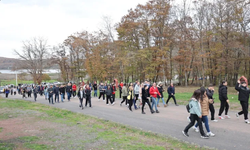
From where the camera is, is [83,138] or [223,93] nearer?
[83,138]

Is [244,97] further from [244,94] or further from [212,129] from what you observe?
[212,129]

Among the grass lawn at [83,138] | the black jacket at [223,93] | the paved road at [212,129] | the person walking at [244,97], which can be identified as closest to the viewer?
the grass lawn at [83,138]

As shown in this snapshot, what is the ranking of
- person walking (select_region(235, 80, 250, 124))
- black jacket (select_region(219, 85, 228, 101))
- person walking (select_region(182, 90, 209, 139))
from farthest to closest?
black jacket (select_region(219, 85, 228, 101)) → person walking (select_region(235, 80, 250, 124)) → person walking (select_region(182, 90, 209, 139))

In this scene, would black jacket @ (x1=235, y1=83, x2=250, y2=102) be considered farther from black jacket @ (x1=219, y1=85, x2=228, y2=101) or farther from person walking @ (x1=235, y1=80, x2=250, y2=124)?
black jacket @ (x1=219, y1=85, x2=228, y2=101)

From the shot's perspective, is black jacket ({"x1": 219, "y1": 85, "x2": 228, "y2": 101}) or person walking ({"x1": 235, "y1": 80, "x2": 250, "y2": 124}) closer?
person walking ({"x1": 235, "y1": 80, "x2": 250, "y2": 124})

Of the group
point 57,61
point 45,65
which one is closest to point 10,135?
point 57,61

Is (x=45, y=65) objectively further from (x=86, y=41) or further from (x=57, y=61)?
(x=86, y=41)

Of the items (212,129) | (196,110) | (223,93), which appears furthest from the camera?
(223,93)

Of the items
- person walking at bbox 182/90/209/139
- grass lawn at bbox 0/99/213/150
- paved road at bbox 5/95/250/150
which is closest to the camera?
grass lawn at bbox 0/99/213/150

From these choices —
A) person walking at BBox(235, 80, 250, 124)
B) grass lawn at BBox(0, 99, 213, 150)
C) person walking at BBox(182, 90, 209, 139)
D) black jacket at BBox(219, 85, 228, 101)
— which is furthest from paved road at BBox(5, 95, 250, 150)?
black jacket at BBox(219, 85, 228, 101)

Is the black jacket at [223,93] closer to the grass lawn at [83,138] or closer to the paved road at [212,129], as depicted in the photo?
the paved road at [212,129]

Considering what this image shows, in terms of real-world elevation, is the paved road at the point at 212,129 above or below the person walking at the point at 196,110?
below

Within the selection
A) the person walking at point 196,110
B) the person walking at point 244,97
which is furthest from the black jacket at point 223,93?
the person walking at point 196,110

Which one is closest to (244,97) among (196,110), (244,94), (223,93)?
(244,94)
